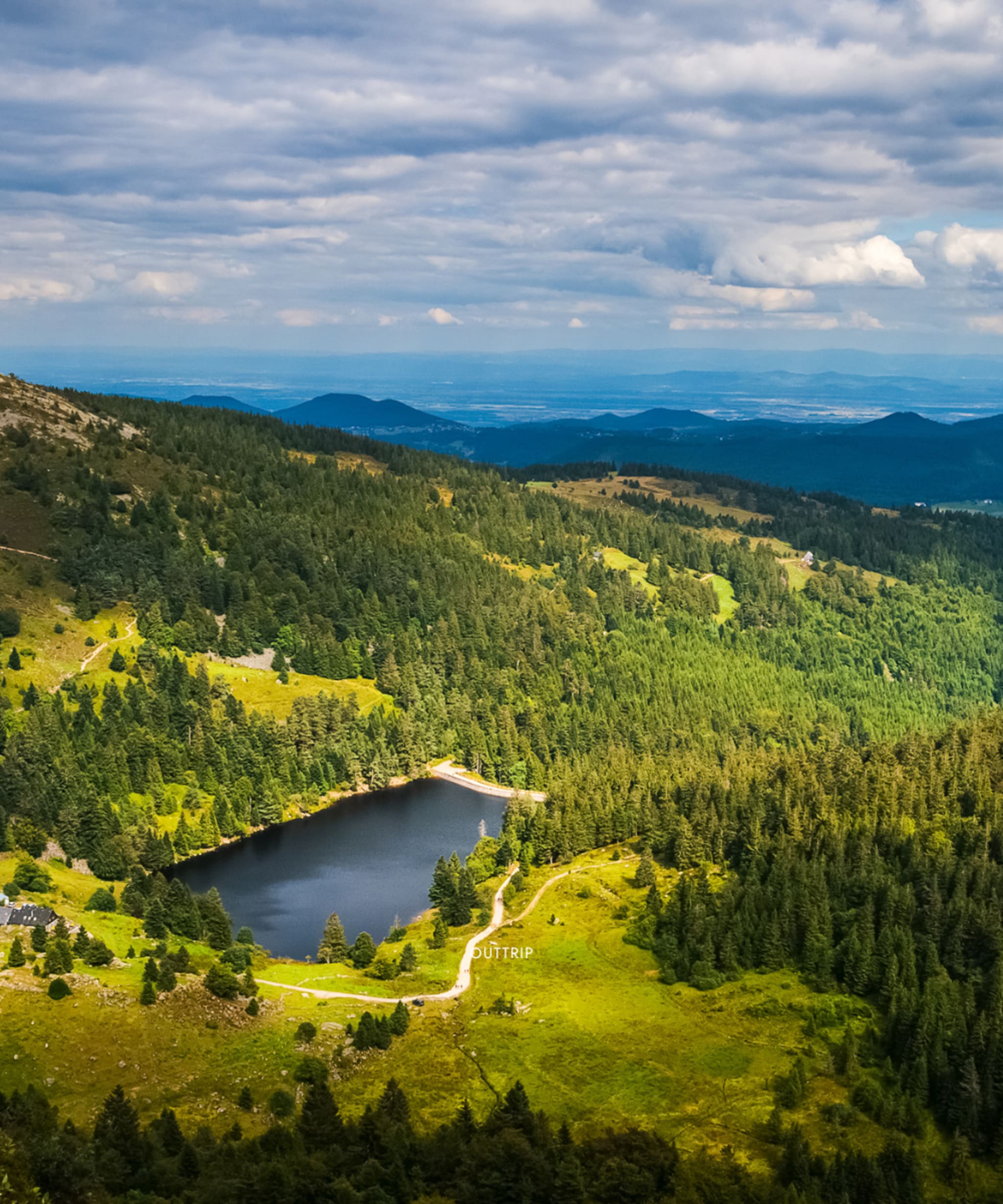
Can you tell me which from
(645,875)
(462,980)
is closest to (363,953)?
(462,980)

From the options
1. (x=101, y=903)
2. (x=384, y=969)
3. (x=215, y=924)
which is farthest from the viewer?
(x=101, y=903)

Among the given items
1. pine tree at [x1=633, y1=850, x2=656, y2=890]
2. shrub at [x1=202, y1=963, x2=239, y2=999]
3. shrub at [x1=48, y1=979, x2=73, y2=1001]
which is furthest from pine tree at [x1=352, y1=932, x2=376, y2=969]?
pine tree at [x1=633, y1=850, x2=656, y2=890]

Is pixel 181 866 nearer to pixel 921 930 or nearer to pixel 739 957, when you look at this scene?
pixel 739 957

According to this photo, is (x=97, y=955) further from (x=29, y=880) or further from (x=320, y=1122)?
(x=320, y=1122)

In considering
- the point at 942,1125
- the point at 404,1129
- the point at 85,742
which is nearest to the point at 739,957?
the point at 942,1125

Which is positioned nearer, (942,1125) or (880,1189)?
(880,1189)

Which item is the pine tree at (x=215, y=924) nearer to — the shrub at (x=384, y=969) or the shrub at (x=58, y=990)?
the shrub at (x=384, y=969)
